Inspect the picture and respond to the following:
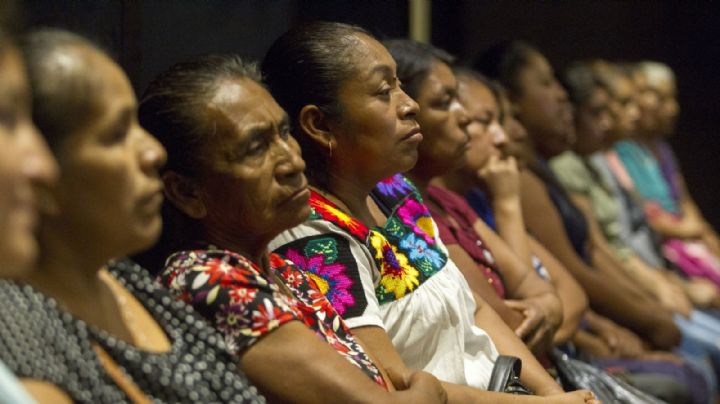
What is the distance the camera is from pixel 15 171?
1479mm

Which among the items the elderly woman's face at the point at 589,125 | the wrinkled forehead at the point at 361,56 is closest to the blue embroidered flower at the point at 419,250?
the wrinkled forehead at the point at 361,56

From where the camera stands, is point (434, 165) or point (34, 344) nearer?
point (34, 344)

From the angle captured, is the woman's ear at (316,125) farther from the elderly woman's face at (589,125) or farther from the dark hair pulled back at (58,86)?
the elderly woman's face at (589,125)

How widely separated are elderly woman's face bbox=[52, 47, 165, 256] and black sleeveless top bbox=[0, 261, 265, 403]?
0.42 feet

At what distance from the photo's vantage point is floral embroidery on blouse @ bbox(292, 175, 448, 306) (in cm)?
250

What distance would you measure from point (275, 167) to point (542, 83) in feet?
8.16

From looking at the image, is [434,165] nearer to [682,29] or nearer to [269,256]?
[269,256]

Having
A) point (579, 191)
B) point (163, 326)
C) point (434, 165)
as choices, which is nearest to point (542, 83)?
point (579, 191)

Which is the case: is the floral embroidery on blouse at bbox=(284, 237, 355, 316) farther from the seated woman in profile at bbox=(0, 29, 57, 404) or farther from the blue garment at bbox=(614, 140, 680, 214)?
the blue garment at bbox=(614, 140, 680, 214)

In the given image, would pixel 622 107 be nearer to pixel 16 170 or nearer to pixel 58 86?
pixel 58 86

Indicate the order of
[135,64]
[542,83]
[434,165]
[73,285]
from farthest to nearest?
1. [542,83]
2. [434,165]
3. [135,64]
4. [73,285]

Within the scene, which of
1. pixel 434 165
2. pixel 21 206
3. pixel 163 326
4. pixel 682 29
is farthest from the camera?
pixel 682 29

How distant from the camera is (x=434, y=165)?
130 inches

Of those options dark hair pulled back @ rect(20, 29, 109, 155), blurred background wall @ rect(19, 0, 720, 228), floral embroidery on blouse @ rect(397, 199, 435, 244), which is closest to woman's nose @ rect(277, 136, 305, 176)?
blurred background wall @ rect(19, 0, 720, 228)
